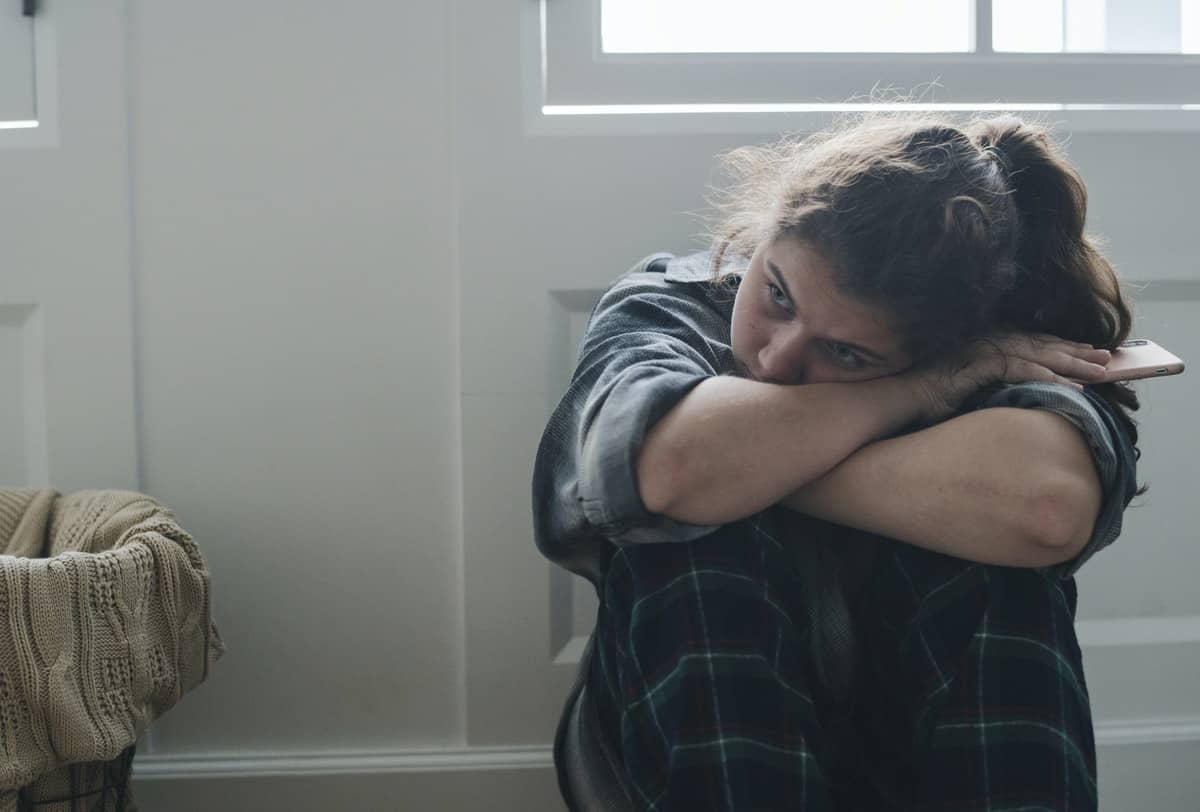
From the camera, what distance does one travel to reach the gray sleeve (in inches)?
33.7

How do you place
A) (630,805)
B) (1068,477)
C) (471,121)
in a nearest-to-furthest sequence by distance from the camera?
(1068,477) → (630,805) → (471,121)

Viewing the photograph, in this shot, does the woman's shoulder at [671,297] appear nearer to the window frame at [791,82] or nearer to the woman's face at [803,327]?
the woman's face at [803,327]

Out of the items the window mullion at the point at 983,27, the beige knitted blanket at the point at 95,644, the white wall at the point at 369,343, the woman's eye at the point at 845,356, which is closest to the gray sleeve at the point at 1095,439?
the woman's eye at the point at 845,356

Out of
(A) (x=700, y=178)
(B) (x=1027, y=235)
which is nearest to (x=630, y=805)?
(B) (x=1027, y=235)

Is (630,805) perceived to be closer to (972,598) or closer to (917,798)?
(917,798)

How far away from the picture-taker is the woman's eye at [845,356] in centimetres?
91

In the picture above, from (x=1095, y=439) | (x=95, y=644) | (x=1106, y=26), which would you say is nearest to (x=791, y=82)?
(x=1106, y=26)

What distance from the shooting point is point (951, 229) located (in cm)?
84

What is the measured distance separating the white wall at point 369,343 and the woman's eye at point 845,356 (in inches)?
18.6

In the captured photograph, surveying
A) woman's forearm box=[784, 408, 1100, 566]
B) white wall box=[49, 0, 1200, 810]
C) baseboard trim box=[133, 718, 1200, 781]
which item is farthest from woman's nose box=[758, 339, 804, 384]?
baseboard trim box=[133, 718, 1200, 781]

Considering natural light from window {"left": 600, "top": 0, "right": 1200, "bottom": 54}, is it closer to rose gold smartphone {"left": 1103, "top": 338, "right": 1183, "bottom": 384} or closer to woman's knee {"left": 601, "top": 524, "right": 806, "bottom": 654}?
rose gold smartphone {"left": 1103, "top": 338, "right": 1183, "bottom": 384}

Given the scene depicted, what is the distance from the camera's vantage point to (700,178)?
4.43ft

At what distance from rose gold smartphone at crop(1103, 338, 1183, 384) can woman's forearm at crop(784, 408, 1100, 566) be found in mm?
122

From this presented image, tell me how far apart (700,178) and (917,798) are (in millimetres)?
799
